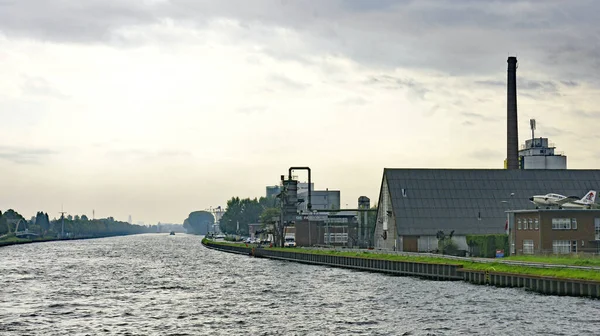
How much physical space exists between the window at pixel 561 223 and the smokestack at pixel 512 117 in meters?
44.5

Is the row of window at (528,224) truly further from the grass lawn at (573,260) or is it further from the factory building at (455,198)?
the factory building at (455,198)

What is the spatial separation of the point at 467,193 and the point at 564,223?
122ft

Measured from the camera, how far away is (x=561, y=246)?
101312mm

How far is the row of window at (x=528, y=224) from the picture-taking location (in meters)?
104

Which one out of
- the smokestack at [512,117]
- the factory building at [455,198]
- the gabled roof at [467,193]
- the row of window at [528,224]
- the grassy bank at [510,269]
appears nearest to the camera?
the grassy bank at [510,269]

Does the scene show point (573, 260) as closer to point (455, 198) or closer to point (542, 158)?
point (455, 198)

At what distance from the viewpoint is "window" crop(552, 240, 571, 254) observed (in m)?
101

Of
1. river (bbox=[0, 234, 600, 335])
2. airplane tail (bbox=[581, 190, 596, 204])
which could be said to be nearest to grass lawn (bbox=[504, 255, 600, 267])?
river (bbox=[0, 234, 600, 335])

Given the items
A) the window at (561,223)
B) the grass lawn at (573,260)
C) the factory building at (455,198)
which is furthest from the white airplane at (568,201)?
the factory building at (455,198)

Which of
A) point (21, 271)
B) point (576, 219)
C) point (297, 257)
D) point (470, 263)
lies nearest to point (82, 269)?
point (21, 271)

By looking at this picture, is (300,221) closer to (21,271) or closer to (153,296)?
(21,271)

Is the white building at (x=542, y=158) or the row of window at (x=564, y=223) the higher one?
the white building at (x=542, y=158)

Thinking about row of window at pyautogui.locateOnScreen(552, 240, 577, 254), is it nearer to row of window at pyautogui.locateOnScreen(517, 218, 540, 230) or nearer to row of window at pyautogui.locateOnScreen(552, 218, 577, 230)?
row of window at pyautogui.locateOnScreen(552, 218, 577, 230)

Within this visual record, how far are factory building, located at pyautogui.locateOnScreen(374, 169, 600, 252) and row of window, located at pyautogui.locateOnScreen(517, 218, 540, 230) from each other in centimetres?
1986
